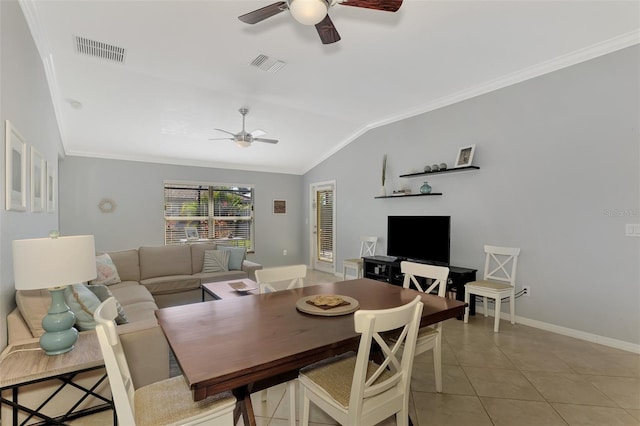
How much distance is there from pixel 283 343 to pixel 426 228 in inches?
136

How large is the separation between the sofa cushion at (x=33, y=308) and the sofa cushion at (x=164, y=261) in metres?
2.61

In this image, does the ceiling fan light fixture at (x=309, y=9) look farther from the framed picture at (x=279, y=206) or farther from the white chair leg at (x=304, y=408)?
the framed picture at (x=279, y=206)

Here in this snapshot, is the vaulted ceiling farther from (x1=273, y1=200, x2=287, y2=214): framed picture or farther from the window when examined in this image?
(x1=273, y1=200, x2=287, y2=214): framed picture

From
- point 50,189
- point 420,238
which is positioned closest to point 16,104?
point 50,189

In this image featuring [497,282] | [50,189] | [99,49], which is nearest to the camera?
[99,49]

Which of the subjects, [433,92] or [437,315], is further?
[433,92]

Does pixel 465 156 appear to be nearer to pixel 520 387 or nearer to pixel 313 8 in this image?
pixel 520 387

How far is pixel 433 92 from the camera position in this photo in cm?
416

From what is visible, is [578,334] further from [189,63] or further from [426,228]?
[189,63]

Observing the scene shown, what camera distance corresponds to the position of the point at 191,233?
6.35 m

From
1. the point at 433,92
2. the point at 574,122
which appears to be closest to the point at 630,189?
the point at 574,122

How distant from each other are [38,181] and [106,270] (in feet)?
5.39

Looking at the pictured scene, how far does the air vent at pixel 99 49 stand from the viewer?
292cm

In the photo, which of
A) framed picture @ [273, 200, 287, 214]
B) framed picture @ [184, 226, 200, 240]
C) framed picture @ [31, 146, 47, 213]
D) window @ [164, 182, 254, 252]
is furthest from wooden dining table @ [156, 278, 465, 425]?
framed picture @ [273, 200, 287, 214]
